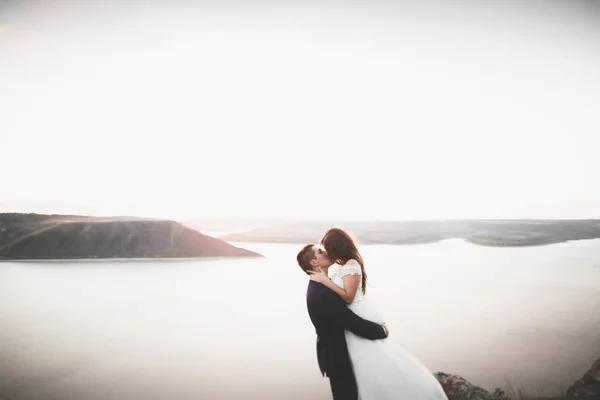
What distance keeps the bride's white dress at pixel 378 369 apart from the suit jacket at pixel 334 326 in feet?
0.17

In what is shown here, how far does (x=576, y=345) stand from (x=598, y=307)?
342cm

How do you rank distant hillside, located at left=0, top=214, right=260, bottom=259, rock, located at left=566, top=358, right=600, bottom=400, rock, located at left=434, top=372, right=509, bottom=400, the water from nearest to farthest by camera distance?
rock, located at left=434, top=372, right=509, bottom=400, rock, located at left=566, top=358, right=600, bottom=400, the water, distant hillside, located at left=0, top=214, right=260, bottom=259

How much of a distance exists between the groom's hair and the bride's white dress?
0.63ft

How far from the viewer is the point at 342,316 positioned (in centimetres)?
239

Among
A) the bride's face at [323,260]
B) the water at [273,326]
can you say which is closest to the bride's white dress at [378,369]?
the bride's face at [323,260]

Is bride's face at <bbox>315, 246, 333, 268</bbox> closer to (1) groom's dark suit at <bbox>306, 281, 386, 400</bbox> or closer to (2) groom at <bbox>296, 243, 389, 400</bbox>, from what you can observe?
(2) groom at <bbox>296, 243, 389, 400</bbox>

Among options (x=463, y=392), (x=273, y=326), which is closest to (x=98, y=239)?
(x=273, y=326)

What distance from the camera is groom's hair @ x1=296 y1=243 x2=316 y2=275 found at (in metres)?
2.57

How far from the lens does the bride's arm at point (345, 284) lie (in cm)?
243

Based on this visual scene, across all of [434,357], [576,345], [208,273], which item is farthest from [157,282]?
[576,345]

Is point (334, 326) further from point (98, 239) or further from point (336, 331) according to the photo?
point (98, 239)

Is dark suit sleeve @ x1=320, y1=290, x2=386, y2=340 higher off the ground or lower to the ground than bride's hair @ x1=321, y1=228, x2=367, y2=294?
lower

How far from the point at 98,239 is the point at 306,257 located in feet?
92.1

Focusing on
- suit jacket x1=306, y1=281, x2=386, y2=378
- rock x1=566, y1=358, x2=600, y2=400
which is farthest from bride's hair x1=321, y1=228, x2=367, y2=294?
rock x1=566, y1=358, x2=600, y2=400
